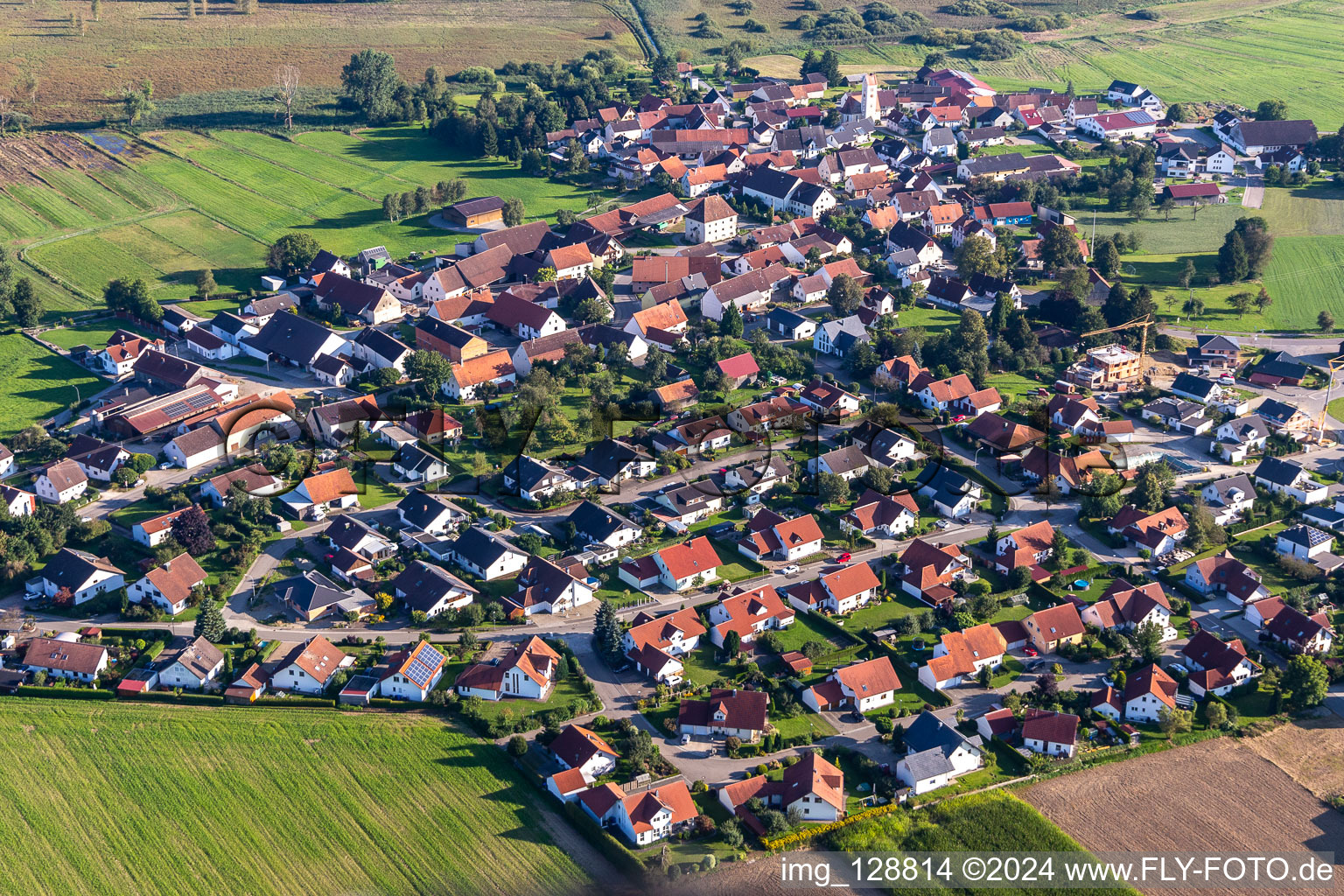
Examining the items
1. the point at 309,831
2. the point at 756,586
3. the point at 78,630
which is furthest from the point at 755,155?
the point at 309,831

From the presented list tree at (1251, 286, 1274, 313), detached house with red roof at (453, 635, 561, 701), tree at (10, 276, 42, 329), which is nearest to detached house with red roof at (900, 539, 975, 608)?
detached house with red roof at (453, 635, 561, 701)

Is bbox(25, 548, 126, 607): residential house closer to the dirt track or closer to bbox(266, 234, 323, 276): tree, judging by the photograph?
bbox(266, 234, 323, 276): tree

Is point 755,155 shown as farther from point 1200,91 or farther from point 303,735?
point 303,735

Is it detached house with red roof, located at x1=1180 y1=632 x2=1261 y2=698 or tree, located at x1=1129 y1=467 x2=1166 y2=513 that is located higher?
tree, located at x1=1129 y1=467 x2=1166 y2=513

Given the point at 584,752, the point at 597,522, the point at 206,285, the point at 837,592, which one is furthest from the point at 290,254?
the point at 584,752

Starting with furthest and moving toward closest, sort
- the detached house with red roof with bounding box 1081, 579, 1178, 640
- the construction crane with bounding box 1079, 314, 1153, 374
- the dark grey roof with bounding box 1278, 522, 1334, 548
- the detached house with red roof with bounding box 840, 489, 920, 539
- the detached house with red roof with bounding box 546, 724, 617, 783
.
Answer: the construction crane with bounding box 1079, 314, 1153, 374, the detached house with red roof with bounding box 840, 489, 920, 539, the dark grey roof with bounding box 1278, 522, 1334, 548, the detached house with red roof with bounding box 1081, 579, 1178, 640, the detached house with red roof with bounding box 546, 724, 617, 783

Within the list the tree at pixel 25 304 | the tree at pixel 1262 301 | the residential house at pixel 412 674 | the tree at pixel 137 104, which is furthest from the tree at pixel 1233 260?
the tree at pixel 137 104
